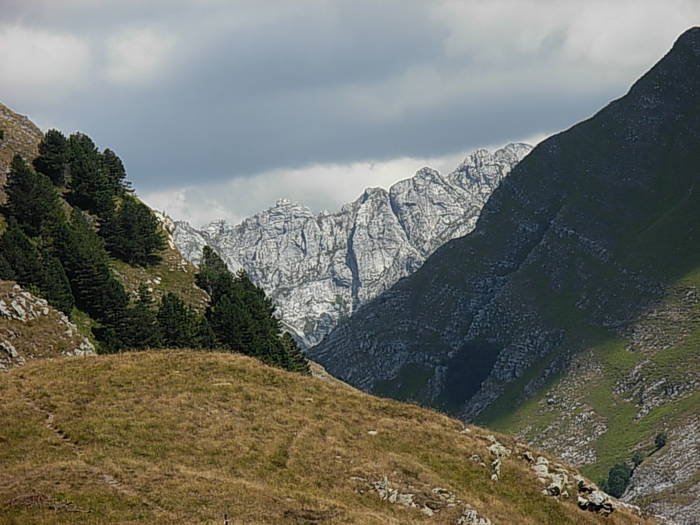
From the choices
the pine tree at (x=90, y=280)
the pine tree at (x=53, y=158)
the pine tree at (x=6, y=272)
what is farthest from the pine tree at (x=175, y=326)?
the pine tree at (x=53, y=158)

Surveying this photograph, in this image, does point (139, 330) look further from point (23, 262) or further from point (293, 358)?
point (293, 358)

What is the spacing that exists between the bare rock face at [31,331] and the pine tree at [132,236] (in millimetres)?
28944

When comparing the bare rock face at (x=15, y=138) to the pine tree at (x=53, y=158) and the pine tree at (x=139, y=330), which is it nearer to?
the pine tree at (x=53, y=158)

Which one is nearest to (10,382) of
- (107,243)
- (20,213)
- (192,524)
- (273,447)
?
(273,447)

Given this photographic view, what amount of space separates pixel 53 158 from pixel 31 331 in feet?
168

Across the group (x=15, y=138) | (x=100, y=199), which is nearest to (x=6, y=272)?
(x=100, y=199)

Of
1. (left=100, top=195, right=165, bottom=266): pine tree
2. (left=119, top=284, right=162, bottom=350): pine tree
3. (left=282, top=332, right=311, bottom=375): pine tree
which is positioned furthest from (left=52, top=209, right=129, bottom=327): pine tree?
(left=282, top=332, right=311, bottom=375): pine tree

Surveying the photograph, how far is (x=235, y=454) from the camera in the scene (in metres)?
41.5

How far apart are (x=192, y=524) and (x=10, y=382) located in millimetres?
28291

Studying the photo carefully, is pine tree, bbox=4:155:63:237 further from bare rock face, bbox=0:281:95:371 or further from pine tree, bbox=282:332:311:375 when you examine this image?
pine tree, bbox=282:332:311:375

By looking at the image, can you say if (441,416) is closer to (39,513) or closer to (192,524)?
(192,524)

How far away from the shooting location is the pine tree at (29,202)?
92438mm

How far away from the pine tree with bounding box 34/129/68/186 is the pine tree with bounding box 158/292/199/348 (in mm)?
41428

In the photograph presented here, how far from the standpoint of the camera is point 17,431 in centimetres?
4153
